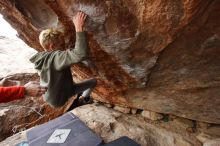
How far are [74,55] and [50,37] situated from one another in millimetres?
460

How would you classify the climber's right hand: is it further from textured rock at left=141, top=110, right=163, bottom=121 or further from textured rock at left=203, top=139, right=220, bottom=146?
textured rock at left=203, top=139, right=220, bottom=146

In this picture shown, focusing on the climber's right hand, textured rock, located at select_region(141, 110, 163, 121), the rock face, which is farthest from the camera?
textured rock, located at select_region(141, 110, 163, 121)

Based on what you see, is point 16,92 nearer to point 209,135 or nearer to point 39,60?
point 39,60

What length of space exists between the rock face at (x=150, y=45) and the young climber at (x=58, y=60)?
14 centimetres

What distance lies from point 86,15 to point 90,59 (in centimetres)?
82

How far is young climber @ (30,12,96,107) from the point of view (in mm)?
2471

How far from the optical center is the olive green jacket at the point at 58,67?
249cm

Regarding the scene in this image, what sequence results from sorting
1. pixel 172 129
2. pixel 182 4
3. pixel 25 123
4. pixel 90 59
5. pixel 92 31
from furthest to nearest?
pixel 25 123
pixel 172 129
pixel 90 59
pixel 92 31
pixel 182 4

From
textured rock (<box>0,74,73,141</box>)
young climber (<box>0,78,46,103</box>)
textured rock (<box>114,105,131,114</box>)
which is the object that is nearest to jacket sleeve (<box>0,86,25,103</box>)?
young climber (<box>0,78,46,103</box>)

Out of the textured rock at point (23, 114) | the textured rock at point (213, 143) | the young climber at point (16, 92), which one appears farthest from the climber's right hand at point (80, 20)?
the textured rock at point (23, 114)

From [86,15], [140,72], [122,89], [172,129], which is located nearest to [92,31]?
[86,15]

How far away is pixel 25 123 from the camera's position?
4914 millimetres

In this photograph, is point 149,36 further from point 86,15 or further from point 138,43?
point 86,15

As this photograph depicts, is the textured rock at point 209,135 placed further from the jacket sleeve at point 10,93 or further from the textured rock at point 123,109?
the jacket sleeve at point 10,93
